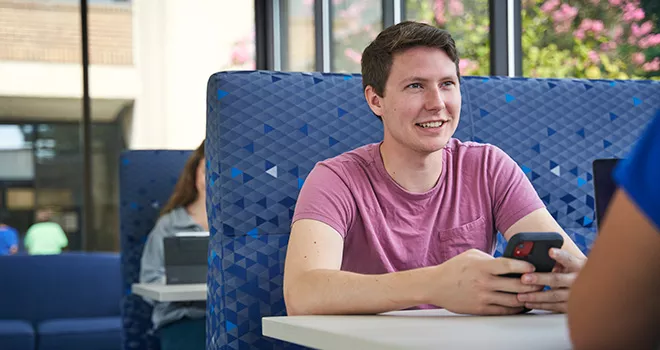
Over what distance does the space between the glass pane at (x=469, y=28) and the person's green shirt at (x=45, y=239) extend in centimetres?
428

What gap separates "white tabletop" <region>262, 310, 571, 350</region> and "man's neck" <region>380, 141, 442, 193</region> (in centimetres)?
39

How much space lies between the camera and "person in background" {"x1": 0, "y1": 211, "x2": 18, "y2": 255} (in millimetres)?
6887

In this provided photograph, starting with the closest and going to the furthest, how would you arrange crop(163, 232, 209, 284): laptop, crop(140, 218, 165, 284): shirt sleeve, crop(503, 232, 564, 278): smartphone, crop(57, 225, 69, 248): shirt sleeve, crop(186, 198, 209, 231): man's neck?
crop(503, 232, 564, 278): smartphone
crop(163, 232, 209, 284): laptop
crop(140, 218, 165, 284): shirt sleeve
crop(186, 198, 209, 231): man's neck
crop(57, 225, 69, 248): shirt sleeve

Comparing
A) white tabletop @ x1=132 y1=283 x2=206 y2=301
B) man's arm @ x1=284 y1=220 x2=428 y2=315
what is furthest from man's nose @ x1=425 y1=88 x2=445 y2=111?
white tabletop @ x1=132 y1=283 x2=206 y2=301

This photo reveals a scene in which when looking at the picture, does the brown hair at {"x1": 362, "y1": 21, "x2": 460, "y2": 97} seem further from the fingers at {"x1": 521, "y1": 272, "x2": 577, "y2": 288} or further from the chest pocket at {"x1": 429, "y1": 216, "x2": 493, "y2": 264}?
the fingers at {"x1": 521, "y1": 272, "x2": 577, "y2": 288}

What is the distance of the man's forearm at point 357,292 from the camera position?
52.5 inches

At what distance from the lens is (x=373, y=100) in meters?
1.86

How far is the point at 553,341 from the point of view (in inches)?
39.5

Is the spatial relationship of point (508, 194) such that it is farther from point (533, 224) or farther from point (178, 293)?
point (178, 293)

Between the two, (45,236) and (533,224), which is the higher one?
(533,224)

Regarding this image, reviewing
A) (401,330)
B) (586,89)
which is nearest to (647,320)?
(401,330)

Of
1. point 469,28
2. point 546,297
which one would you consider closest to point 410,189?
point 546,297

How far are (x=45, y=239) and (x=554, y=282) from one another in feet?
20.8

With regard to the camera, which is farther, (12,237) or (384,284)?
(12,237)
